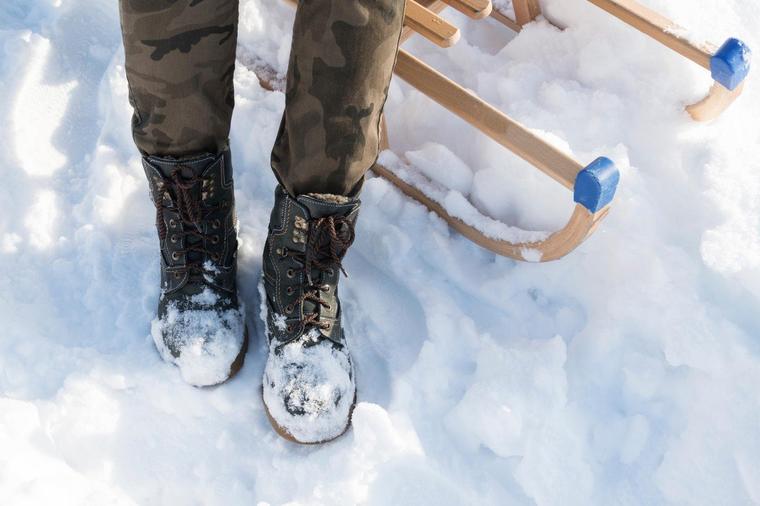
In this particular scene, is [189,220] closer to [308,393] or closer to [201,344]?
[201,344]

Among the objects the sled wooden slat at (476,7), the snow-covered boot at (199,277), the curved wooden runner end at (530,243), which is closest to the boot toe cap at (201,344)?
the snow-covered boot at (199,277)

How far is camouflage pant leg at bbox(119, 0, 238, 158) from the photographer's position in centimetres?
94

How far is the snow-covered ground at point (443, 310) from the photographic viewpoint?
110cm

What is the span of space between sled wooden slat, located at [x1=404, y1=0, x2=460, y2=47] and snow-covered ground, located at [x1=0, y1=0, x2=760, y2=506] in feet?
0.75

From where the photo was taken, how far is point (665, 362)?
1.19 meters

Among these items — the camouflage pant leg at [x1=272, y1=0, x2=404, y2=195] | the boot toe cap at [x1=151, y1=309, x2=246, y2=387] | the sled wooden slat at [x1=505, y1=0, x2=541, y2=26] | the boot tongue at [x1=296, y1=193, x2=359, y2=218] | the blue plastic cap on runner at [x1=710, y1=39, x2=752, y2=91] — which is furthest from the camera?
the sled wooden slat at [x1=505, y1=0, x2=541, y2=26]

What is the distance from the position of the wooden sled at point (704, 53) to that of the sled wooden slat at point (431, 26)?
0.35 meters

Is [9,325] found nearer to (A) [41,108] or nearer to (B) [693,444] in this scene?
(A) [41,108]

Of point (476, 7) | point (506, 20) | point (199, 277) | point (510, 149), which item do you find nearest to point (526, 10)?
point (506, 20)

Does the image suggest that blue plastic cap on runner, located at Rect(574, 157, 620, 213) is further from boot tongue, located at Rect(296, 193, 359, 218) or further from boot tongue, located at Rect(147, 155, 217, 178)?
boot tongue, located at Rect(147, 155, 217, 178)

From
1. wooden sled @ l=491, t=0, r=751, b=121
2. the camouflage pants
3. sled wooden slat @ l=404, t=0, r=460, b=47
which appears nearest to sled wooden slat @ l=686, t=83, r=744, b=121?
wooden sled @ l=491, t=0, r=751, b=121

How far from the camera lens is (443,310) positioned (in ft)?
4.11

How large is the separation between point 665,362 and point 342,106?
66 centimetres

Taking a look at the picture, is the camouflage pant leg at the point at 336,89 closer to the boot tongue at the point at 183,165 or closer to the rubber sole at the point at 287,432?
the boot tongue at the point at 183,165
